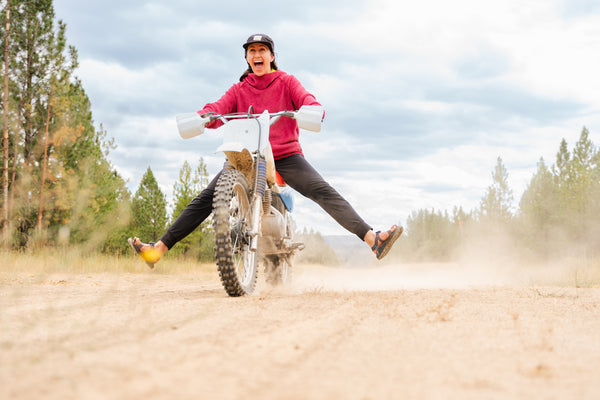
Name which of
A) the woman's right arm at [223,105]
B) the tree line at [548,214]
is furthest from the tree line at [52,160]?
the tree line at [548,214]

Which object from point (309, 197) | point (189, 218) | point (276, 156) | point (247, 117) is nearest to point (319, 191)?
point (309, 197)

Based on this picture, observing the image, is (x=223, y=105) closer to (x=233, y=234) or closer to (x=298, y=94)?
(x=298, y=94)

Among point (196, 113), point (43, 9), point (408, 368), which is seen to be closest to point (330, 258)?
point (43, 9)

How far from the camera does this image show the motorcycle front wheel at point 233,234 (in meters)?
3.76

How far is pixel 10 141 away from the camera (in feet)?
61.7

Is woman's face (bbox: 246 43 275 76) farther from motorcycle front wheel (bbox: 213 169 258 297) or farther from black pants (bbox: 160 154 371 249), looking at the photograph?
motorcycle front wheel (bbox: 213 169 258 297)

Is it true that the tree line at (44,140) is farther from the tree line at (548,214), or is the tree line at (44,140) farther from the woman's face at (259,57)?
the tree line at (548,214)

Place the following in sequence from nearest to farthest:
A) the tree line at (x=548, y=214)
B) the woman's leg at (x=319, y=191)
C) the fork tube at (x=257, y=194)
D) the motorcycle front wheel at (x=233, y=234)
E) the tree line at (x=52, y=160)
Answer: the motorcycle front wheel at (x=233, y=234), the fork tube at (x=257, y=194), the woman's leg at (x=319, y=191), the tree line at (x=52, y=160), the tree line at (x=548, y=214)

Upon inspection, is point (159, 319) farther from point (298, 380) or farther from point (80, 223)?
point (80, 223)

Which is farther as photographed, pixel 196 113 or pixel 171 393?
pixel 196 113

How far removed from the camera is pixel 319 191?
15.6ft

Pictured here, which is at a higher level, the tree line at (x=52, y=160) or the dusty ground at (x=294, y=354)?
the tree line at (x=52, y=160)

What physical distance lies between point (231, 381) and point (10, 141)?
20777 millimetres

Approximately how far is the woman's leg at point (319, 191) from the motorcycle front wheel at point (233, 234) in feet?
1.98
